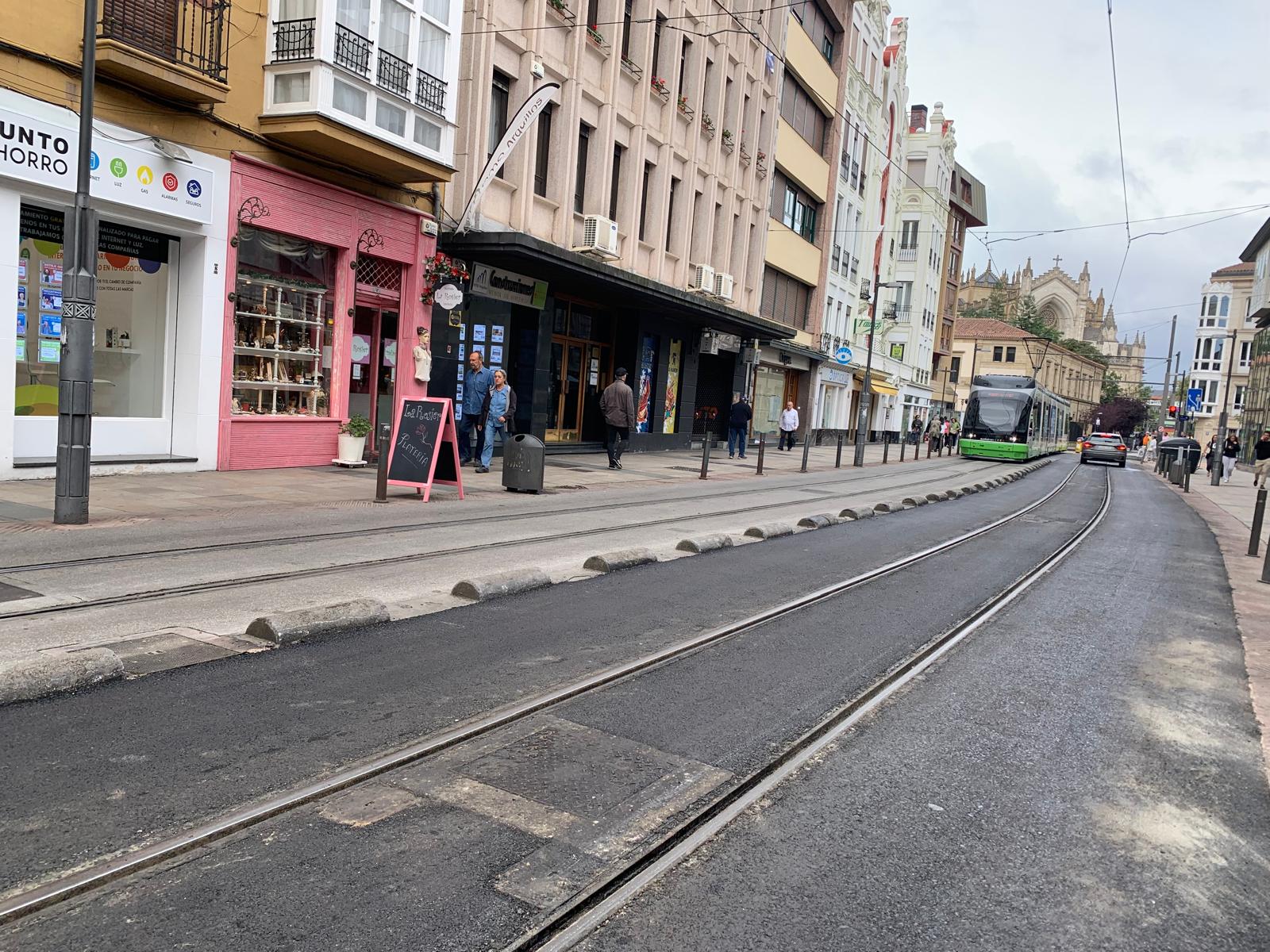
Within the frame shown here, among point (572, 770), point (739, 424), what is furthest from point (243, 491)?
point (739, 424)

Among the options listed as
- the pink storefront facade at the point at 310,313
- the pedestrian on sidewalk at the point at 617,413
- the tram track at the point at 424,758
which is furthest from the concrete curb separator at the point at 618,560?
the pedestrian on sidewalk at the point at 617,413

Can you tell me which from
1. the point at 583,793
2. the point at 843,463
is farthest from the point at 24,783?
the point at 843,463

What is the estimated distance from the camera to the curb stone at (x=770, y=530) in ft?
38.5

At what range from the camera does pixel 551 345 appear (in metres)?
22.2

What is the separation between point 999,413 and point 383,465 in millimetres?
35050

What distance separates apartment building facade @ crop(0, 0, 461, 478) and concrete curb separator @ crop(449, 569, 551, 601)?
7.39m

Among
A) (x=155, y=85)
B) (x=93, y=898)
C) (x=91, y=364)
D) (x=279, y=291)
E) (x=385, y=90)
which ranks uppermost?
(x=385, y=90)

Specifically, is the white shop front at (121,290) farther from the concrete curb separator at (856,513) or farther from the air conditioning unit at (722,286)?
the air conditioning unit at (722,286)

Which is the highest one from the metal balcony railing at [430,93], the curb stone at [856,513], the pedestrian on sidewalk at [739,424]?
the metal balcony railing at [430,93]

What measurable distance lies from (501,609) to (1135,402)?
434ft

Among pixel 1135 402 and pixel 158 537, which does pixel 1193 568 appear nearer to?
pixel 158 537

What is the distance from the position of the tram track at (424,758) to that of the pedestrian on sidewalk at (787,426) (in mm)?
26338

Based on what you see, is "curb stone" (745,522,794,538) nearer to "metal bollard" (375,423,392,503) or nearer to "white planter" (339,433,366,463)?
"metal bollard" (375,423,392,503)

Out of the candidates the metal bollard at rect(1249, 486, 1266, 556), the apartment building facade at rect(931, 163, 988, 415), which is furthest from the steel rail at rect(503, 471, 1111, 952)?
the apartment building facade at rect(931, 163, 988, 415)
